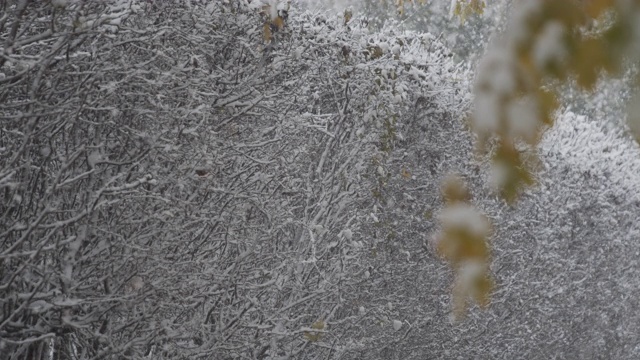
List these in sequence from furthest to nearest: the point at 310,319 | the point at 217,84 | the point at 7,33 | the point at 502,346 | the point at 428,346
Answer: the point at 502,346 → the point at 428,346 → the point at 310,319 → the point at 217,84 → the point at 7,33

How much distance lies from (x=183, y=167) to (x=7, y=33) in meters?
1.10

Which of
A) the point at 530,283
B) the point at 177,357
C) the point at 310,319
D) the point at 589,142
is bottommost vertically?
the point at 177,357

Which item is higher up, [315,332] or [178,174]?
[178,174]

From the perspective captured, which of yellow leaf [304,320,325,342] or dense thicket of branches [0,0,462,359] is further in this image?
yellow leaf [304,320,325,342]

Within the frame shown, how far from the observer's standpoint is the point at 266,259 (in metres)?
5.33

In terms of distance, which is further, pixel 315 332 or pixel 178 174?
pixel 315 332

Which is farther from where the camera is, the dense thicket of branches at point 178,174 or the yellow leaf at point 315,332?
the yellow leaf at point 315,332

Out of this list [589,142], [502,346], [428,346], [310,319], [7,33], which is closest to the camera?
[7,33]

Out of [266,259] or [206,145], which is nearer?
[206,145]

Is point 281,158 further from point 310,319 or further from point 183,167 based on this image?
point 310,319

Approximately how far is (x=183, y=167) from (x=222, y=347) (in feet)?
3.17

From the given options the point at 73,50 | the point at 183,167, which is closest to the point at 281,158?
the point at 183,167

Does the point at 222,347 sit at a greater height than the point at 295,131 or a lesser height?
lesser

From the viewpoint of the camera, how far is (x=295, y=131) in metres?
5.40
